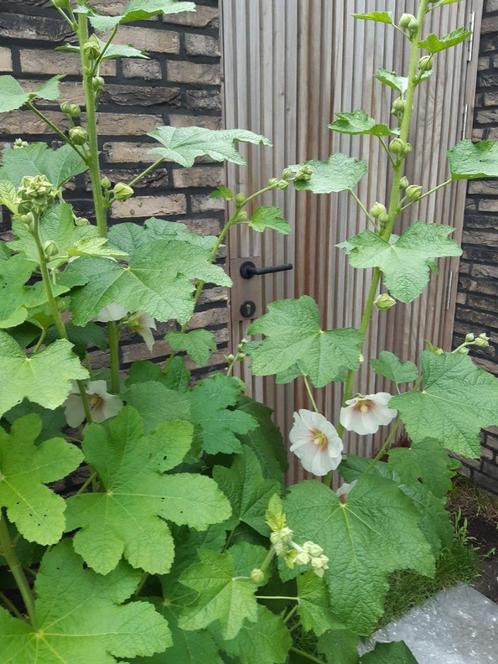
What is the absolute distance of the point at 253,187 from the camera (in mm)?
2193

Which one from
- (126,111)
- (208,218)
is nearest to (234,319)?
(208,218)

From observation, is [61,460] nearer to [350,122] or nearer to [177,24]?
[350,122]

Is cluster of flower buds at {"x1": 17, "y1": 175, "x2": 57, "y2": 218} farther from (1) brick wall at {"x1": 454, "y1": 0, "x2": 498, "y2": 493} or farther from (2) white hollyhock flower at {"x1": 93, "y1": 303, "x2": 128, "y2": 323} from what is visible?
(1) brick wall at {"x1": 454, "y1": 0, "x2": 498, "y2": 493}

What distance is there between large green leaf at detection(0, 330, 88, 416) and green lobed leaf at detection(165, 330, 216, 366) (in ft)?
1.96

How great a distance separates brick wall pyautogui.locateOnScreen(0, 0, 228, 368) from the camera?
4.96 ft

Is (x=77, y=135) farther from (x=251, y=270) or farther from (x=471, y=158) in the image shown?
(x=251, y=270)

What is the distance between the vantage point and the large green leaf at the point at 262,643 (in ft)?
3.45

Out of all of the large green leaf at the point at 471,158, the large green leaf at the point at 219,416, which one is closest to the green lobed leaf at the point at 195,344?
the large green leaf at the point at 219,416

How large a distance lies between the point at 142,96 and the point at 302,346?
101cm

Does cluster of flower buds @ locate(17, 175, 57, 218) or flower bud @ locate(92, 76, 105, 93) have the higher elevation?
flower bud @ locate(92, 76, 105, 93)

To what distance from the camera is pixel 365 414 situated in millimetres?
1269

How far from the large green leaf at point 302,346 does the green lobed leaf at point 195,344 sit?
269 mm

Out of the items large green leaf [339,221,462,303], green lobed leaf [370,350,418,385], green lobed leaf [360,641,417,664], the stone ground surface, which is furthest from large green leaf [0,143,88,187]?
the stone ground surface

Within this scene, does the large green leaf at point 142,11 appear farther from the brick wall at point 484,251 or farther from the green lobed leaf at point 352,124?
the brick wall at point 484,251
